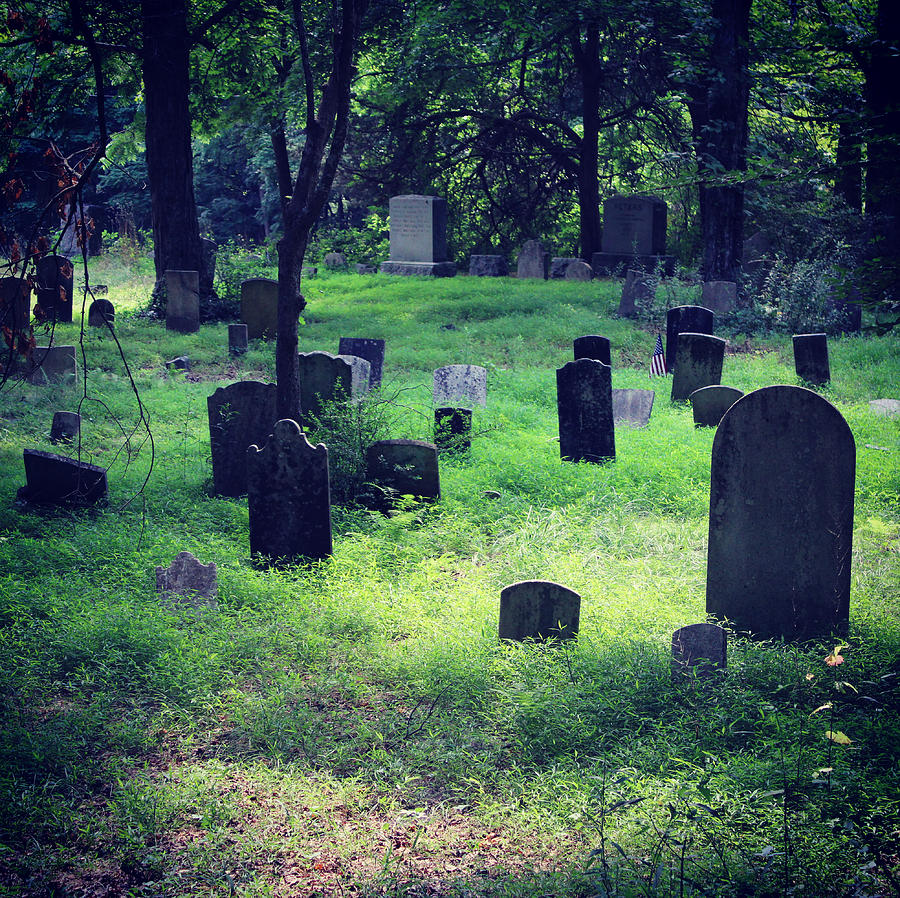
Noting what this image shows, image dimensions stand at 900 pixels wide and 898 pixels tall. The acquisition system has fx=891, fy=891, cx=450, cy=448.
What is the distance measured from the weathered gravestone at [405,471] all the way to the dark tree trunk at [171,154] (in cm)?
1036

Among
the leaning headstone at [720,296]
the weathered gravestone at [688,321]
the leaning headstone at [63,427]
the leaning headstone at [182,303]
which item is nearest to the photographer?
the leaning headstone at [63,427]

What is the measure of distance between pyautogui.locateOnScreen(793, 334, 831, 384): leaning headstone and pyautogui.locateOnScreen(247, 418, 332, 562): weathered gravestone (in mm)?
7570

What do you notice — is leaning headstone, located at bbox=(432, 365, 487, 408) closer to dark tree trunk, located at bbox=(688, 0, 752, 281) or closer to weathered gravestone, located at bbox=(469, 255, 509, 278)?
dark tree trunk, located at bbox=(688, 0, 752, 281)

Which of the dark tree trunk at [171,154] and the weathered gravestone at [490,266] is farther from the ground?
the dark tree trunk at [171,154]

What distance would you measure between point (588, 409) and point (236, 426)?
3253 millimetres

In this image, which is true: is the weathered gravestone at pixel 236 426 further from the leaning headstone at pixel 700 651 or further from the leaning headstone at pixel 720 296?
the leaning headstone at pixel 720 296

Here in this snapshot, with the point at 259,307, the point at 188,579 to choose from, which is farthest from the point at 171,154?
the point at 188,579

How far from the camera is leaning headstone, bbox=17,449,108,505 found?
7.11m

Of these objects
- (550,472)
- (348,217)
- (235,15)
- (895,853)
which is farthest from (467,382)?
(348,217)

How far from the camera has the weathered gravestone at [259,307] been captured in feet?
49.9

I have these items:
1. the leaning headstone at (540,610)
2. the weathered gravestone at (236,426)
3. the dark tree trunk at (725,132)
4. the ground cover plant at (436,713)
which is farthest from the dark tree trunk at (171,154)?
the leaning headstone at (540,610)

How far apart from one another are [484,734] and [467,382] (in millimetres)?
6888

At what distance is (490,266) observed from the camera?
948 inches

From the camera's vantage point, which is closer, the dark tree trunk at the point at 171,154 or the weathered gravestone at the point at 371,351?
the weathered gravestone at the point at 371,351
